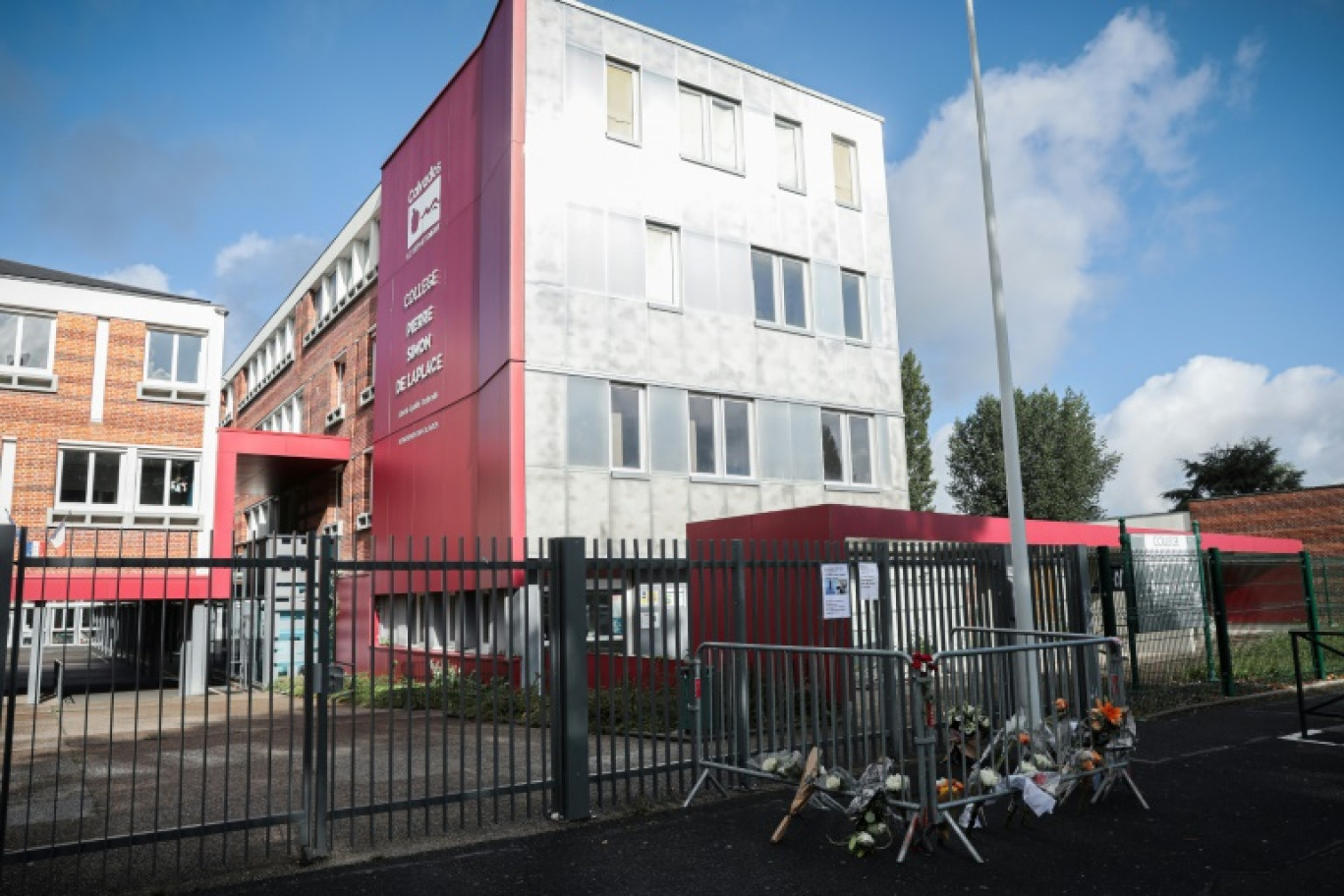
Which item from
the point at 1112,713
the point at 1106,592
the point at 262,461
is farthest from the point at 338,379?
the point at 1112,713

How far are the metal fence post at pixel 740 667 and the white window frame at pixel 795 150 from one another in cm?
1632

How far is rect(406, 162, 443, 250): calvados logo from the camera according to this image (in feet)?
80.7

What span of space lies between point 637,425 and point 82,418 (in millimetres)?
14138

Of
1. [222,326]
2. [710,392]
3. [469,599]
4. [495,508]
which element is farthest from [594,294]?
[222,326]

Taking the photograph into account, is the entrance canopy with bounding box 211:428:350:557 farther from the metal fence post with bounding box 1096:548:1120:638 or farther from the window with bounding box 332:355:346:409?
the metal fence post with bounding box 1096:548:1120:638

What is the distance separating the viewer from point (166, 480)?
986 inches

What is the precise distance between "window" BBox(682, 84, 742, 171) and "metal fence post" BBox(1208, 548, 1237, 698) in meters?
13.5

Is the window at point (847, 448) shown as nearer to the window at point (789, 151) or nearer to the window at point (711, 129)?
the window at point (789, 151)

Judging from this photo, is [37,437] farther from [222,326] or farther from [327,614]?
[327,614]

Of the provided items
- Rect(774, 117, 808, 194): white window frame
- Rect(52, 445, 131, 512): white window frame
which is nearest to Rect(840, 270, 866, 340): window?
Rect(774, 117, 808, 194): white window frame

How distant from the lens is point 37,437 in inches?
927

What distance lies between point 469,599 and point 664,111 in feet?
38.6

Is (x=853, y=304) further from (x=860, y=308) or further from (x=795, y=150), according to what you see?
(x=795, y=150)

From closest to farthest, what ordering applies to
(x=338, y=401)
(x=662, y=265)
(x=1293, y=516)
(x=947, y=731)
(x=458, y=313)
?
(x=947, y=731) → (x=662, y=265) → (x=458, y=313) → (x=338, y=401) → (x=1293, y=516)
